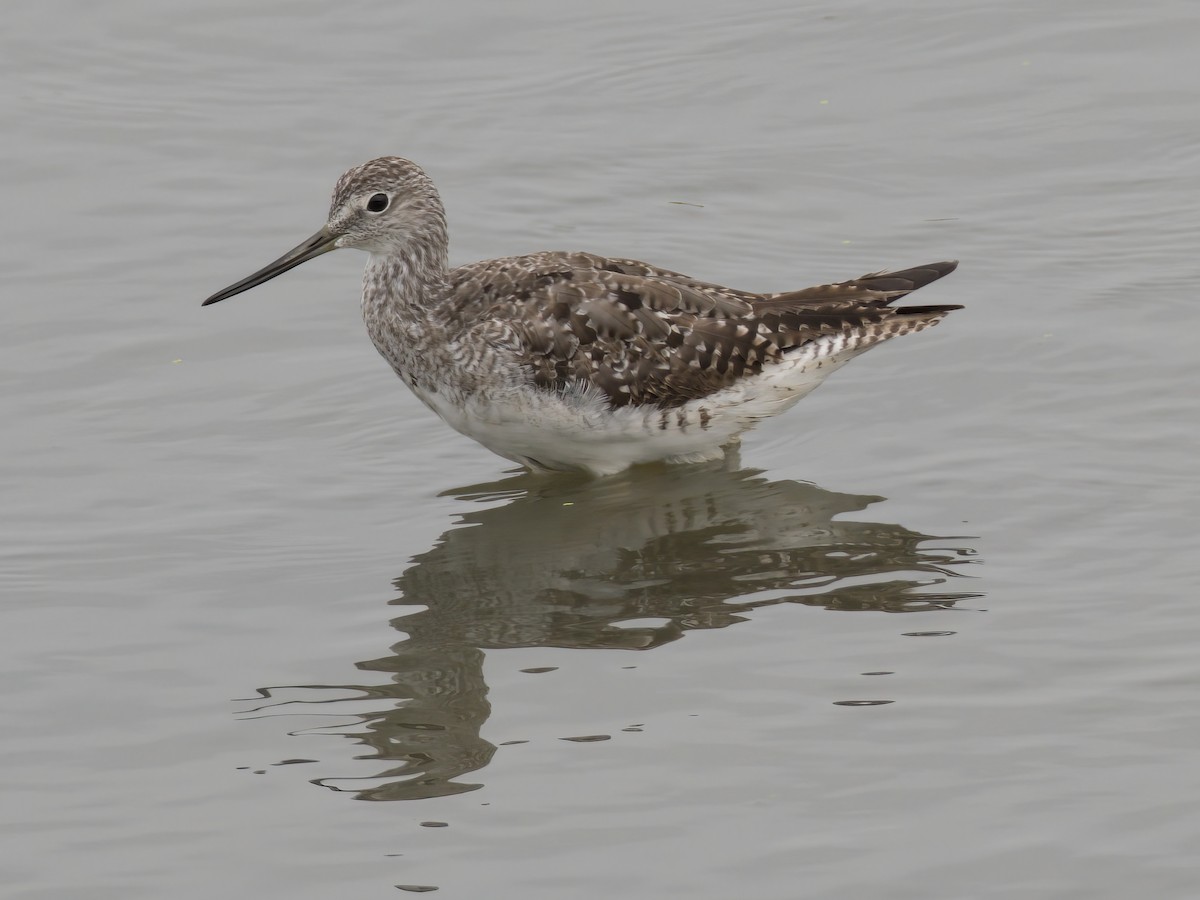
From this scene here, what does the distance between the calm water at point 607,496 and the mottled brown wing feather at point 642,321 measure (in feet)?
2.12

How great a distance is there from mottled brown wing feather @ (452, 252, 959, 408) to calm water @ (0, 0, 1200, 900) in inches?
25.5

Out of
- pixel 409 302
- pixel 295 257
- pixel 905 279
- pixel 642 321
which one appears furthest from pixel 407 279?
pixel 905 279

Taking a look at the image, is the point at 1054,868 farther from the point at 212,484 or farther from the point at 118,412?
the point at 118,412

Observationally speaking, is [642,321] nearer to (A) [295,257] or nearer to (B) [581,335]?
(B) [581,335]

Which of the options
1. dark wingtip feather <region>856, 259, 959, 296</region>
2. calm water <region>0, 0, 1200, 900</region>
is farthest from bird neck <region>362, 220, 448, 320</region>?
dark wingtip feather <region>856, 259, 959, 296</region>

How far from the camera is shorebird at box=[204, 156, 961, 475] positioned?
10461 millimetres

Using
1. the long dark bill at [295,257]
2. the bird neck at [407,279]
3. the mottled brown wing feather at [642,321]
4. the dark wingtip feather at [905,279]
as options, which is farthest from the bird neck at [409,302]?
the dark wingtip feather at [905,279]

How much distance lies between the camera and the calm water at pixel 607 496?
7254mm

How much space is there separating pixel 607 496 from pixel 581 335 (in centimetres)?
95

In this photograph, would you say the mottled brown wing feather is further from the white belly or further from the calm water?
the calm water

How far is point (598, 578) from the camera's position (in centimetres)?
952

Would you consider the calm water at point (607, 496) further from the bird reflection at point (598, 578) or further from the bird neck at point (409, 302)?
the bird neck at point (409, 302)

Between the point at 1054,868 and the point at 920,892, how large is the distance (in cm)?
51

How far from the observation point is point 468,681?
27.6ft
